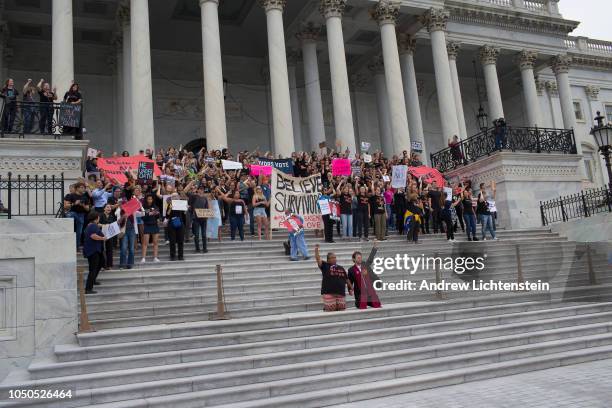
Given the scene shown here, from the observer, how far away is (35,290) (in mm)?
9664

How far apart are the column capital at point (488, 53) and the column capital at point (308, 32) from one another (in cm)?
971

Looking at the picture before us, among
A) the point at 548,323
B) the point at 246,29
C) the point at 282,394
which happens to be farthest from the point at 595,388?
the point at 246,29

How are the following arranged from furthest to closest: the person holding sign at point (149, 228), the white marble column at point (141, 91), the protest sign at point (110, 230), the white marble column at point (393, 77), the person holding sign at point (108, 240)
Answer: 1. the white marble column at point (393, 77)
2. the white marble column at point (141, 91)
3. the person holding sign at point (149, 228)
4. the person holding sign at point (108, 240)
5. the protest sign at point (110, 230)

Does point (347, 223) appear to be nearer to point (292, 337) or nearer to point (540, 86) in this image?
point (292, 337)

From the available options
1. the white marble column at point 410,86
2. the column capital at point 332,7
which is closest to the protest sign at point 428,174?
the white marble column at point 410,86

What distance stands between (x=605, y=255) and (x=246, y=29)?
22512mm

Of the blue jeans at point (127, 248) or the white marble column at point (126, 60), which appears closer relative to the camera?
the blue jeans at point (127, 248)

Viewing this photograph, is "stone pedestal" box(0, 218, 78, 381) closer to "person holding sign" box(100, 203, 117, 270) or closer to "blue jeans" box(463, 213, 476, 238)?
"person holding sign" box(100, 203, 117, 270)

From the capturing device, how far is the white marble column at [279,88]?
22.9 meters

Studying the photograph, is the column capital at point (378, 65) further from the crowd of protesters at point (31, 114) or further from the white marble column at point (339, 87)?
the crowd of protesters at point (31, 114)

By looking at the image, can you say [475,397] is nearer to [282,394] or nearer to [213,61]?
[282,394]

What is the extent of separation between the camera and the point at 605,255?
1445cm

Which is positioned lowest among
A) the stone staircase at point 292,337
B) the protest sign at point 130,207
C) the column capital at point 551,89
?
the stone staircase at point 292,337

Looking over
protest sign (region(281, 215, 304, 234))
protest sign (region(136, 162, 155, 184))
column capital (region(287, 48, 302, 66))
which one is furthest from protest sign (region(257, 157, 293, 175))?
column capital (region(287, 48, 302, 66))
